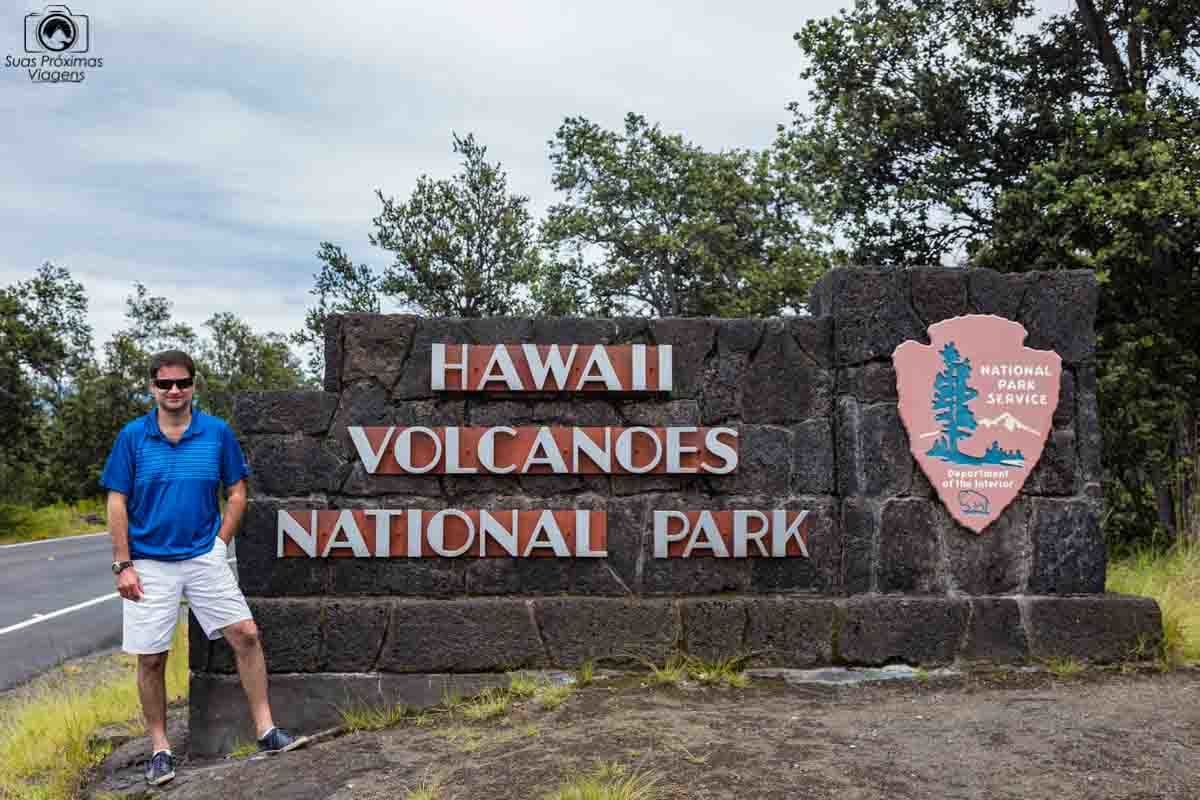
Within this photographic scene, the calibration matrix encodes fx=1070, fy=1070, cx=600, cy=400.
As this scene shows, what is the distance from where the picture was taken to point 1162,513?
441 inches

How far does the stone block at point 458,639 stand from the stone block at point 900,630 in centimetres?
152

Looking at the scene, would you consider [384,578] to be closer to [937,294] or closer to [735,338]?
[735,338]

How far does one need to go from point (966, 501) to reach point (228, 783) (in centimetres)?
366

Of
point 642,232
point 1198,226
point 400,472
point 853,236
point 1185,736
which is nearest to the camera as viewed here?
point 1185,736

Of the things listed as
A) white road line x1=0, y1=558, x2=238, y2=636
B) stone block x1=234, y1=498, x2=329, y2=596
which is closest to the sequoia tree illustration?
stone block x1=234, y1=498, x2=329, y2=596

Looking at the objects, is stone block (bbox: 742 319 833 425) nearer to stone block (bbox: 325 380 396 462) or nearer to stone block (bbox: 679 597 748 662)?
stone block (bbox: 679 597 748 662)

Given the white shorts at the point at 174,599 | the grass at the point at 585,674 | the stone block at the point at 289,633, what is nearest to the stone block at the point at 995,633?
the grass at the point at 585,674

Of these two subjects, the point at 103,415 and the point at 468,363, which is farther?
the point at 103,415

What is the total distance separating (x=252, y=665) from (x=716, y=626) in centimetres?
216

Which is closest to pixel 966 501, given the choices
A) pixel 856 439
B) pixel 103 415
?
pixel 856 439

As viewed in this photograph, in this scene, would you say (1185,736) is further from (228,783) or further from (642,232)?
(642,232)

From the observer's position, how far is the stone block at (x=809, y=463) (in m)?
5.39

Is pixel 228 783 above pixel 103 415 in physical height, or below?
below

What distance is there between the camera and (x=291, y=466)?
5.23 metres
